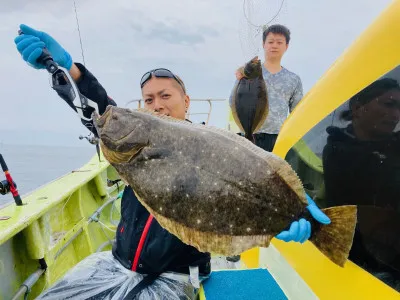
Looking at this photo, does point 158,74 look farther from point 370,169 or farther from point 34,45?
point 370,169

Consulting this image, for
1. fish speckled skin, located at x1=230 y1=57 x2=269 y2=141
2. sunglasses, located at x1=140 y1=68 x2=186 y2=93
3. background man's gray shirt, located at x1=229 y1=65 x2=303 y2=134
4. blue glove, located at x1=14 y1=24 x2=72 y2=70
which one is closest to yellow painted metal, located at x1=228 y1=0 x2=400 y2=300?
fish speckled skin, located at x1=230 y1=57 x2=269 y2=141

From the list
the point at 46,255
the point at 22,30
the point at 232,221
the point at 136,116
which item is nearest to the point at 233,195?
the point at 232,221

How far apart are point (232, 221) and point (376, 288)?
2.41 feet

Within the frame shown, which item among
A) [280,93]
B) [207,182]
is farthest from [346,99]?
[280,93]

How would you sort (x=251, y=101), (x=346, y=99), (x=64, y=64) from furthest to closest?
(x=251, y=101)
(x=64, y=64)
(x=346, y=99)

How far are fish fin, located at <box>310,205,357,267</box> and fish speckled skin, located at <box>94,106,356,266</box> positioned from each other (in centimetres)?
13

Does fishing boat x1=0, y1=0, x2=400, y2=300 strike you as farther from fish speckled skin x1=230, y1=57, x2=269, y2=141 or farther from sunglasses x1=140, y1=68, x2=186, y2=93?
sunglasses x1=140, y1=68, x2=186, y2=93

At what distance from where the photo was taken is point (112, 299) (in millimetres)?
2047

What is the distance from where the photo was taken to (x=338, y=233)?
142cm

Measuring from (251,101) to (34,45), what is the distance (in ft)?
6.04

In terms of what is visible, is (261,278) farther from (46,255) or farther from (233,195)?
(46,255)

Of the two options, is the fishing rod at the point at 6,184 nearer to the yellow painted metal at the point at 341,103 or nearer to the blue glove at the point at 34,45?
the blue glove at the point at 34,45

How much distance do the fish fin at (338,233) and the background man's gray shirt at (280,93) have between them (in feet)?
9.64

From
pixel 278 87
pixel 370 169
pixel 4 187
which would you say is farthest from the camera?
pixel 278 87
